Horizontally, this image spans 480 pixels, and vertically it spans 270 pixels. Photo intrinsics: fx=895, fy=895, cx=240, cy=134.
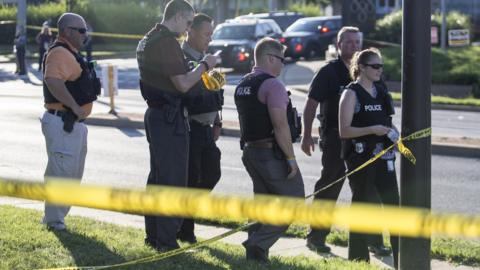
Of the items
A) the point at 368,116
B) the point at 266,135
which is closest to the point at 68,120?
the point at 266,135

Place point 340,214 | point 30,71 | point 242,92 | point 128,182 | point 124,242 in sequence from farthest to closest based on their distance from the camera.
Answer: point 30,71, point 128,182, point 124,242, point 242,92, point 340,214

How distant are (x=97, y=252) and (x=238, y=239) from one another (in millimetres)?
1711

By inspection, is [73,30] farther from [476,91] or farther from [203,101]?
[476,91]

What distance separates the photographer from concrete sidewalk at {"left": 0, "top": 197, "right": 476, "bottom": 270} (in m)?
7.19

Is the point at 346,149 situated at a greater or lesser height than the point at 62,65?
lesser

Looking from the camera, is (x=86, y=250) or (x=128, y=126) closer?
(x=86, y=250)

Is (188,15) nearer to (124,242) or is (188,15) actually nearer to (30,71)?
(124,242)

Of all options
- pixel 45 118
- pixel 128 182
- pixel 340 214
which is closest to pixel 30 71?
pixel 128 182

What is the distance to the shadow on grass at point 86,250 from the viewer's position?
629 cm

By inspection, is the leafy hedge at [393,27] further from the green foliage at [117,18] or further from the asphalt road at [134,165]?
the green foliage at [117,18]

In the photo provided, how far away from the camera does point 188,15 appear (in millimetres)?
6590

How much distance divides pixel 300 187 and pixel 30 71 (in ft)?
89.4

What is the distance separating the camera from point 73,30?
7324 mm

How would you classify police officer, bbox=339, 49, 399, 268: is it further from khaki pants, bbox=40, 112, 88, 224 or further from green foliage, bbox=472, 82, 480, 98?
green foliage, bbox=472, 82, 480, 98
